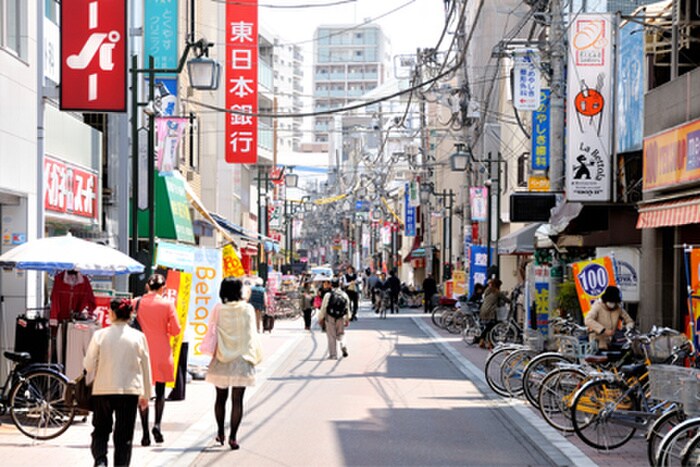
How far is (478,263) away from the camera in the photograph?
37.2 m

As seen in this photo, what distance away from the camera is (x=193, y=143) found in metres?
38.1

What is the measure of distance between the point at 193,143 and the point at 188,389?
21890 mm

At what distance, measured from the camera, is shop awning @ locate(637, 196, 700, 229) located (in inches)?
550

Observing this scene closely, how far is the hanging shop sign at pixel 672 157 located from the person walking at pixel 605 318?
2.57 m

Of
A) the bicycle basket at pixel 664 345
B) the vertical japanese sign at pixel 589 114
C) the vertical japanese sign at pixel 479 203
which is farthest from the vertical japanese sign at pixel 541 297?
the vertical japanese sign at pixel 479 203

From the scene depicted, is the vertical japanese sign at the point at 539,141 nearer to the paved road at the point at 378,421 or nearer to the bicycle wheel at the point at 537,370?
the paved road at the point at 378,421

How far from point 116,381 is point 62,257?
412 centimetres

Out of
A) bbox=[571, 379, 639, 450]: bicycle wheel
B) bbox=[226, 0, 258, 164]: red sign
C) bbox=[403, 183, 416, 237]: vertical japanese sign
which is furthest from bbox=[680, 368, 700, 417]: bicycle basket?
bbox=[403, 183, 416, 237]: vertical japanese sign

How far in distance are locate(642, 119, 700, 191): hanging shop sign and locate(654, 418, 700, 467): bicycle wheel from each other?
7.04 metres

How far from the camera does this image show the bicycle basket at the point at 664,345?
11078 mm

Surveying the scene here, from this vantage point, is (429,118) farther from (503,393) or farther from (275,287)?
(503,393)

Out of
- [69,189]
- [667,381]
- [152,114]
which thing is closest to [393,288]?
[152,114]

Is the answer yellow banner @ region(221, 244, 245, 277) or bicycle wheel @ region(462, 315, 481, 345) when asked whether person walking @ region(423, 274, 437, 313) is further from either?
yellow banner @ region(221, 244, 245, 277)

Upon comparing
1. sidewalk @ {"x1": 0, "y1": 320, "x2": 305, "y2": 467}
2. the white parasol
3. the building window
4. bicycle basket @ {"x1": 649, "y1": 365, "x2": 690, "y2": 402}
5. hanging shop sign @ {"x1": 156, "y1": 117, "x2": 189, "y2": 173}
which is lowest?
sidewalk @ {"x1": 0, "y1": 320, "x2": 305, "y2": 467}
